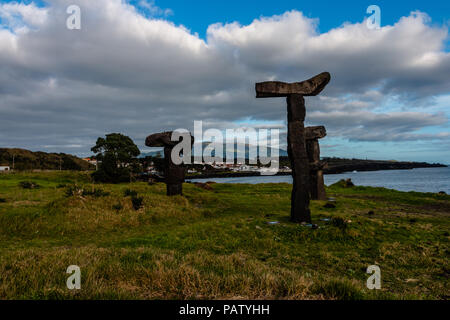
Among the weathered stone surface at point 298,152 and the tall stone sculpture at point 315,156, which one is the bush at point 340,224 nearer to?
the weathered stone surface at point 298,152

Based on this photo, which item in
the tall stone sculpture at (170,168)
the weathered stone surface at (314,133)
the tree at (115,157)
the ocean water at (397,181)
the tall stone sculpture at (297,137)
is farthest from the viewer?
the ocean water at (397,181)

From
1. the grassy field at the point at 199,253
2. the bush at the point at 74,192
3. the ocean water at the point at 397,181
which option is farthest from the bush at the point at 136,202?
the ocean water at the point at 397,181

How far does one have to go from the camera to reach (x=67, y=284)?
14.5ft

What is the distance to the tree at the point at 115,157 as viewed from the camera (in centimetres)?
4356

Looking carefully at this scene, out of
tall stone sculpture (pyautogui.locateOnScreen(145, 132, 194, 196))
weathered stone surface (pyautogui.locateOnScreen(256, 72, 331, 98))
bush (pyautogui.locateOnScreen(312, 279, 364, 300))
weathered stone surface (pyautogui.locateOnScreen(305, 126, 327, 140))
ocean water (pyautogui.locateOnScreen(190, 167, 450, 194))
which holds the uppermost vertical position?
weathered stone surface (pyautogui.locateOnScreen(256, 72, 331, 98))

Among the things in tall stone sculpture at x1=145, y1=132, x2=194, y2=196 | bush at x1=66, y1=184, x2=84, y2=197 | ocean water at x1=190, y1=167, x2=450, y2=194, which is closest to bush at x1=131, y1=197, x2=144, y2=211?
bush at x1=66, y1=184, x2=84, y2=197

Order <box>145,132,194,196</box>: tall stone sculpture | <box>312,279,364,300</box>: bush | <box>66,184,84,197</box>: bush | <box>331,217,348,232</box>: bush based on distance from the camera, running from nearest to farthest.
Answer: <box>312,279,364,300</box>: bush
<box>331,217,348,232</box>: bush
<box>66,184,84,197</box>: bush
<box>145,132,194,196</box>: tall stone sculpture

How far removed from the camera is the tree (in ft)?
143

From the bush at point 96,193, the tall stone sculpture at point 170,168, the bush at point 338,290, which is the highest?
the tall stone sculpture at point 170,168

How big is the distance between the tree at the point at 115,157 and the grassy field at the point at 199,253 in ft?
83.8

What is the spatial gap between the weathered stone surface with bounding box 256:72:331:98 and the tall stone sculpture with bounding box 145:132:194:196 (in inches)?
381

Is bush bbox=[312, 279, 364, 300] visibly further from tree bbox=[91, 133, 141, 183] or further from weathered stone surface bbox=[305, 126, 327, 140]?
tree bbox=[91, 133, 141, 183]
